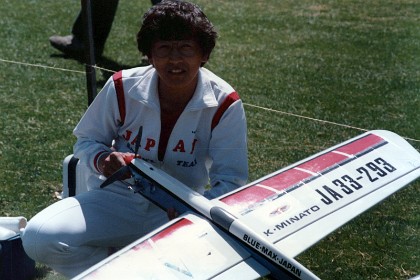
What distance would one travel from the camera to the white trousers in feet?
12.1

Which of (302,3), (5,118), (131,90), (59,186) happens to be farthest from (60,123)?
(302,3)

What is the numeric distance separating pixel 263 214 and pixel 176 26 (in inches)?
35.7

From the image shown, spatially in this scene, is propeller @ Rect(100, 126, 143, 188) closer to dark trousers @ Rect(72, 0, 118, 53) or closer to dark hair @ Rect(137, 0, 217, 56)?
dark hair @ Rect(137, 0, 217, 56)

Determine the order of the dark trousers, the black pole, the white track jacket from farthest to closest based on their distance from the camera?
the dark trousers → the black pole → the white track jacket

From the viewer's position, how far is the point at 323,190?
3.90m

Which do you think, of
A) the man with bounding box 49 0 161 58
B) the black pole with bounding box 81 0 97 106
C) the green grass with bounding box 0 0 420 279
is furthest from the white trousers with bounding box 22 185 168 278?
the man with bounding box 49 0 161 58

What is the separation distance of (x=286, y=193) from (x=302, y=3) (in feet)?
24.3

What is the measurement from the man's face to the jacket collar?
0.23ft

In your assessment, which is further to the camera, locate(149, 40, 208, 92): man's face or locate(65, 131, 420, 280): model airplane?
locate(149, 40, 208, 92): man's face

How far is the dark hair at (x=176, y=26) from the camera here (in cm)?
380

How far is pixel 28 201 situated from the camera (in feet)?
16.8

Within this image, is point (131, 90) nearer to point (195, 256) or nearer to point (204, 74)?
point (204, 74)

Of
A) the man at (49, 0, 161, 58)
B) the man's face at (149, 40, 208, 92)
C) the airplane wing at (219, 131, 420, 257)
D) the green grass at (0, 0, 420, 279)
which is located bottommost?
the green grass at (0, 0, 420, 279)

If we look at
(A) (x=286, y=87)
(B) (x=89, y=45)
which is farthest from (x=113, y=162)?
A: (A) (x=286, y=87)
